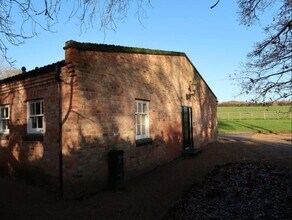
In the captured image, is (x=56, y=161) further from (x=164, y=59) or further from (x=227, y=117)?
(x=227, y=117)

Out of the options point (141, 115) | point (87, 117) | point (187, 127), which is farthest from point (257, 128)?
point (87, 117)

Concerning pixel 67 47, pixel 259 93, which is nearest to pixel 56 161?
pixel 67 47

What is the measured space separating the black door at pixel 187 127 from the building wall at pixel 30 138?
8.10 meters

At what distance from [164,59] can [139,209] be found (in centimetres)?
830

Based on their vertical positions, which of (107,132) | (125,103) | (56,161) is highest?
(125,103)

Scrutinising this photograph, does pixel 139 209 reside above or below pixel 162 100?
below

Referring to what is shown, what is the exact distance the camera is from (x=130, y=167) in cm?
1015

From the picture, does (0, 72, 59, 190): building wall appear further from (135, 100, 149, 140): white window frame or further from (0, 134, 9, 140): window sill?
(135, 100, 149, 140): white window frame

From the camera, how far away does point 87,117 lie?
859cm

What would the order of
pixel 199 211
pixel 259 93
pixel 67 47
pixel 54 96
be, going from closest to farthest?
pixel 199 211
pixel 67 47
pixel 54 96
pixel 259 93

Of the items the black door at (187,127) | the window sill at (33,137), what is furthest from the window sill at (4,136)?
the black door at (187,127)

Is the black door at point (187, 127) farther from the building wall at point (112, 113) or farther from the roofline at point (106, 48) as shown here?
the roofline at point (106, 48)

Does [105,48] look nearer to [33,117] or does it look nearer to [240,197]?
[33,117]

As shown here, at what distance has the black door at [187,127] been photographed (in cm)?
1562
